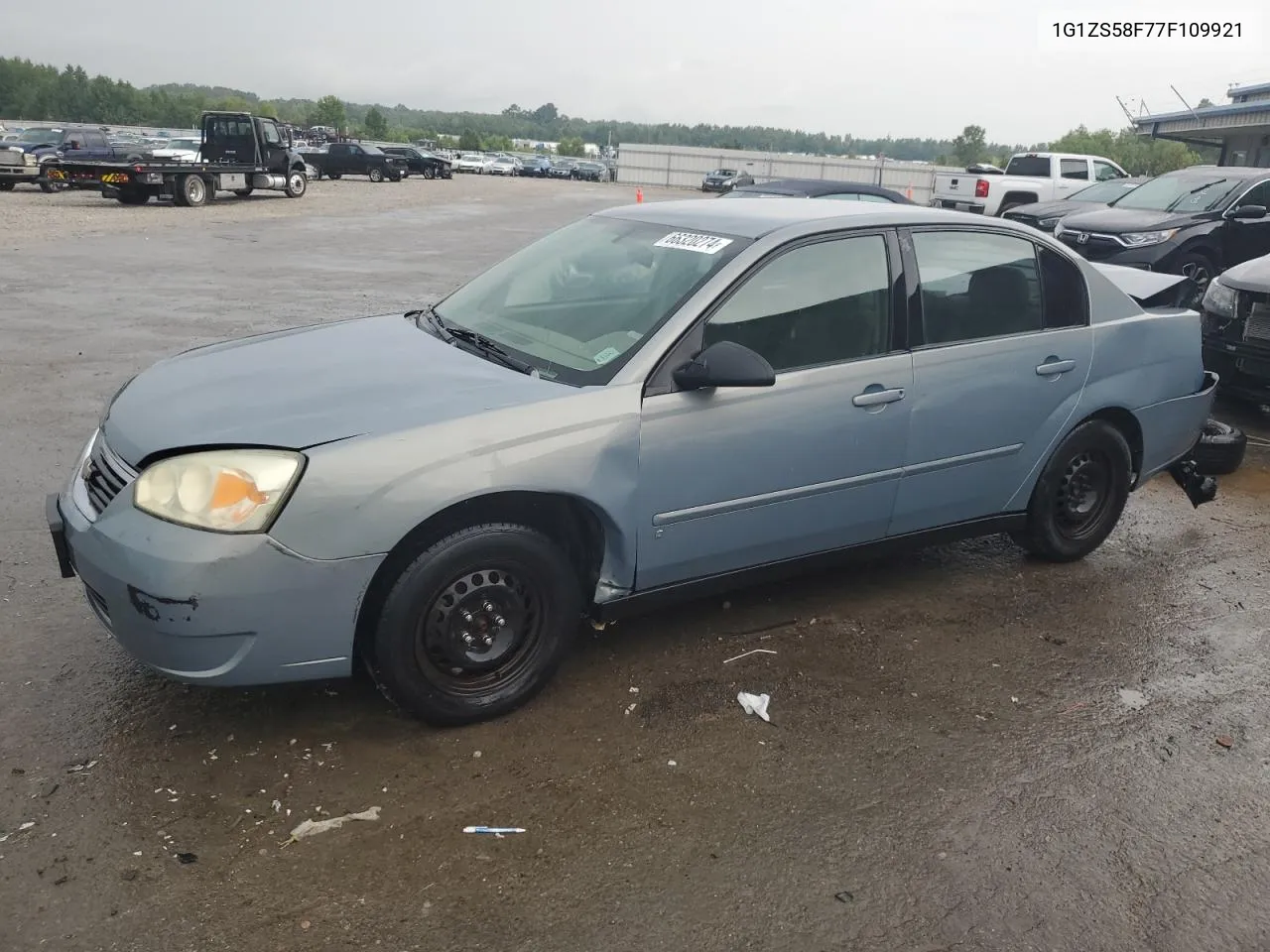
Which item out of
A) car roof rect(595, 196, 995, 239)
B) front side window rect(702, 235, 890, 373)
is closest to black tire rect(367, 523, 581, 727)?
front side window rect(702, 235, 890, 373)

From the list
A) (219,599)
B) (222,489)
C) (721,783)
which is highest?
(222,489)

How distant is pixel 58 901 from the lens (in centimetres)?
247

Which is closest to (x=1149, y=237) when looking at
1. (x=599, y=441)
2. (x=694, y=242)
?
(x=694, y=242)

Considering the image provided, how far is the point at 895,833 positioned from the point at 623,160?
66212mm

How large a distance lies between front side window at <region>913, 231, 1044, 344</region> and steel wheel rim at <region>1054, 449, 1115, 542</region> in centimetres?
76

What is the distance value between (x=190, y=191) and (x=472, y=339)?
22922mm

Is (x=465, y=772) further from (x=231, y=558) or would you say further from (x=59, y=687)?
(x=59, y=687)

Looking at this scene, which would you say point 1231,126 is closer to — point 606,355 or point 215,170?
point 215,170

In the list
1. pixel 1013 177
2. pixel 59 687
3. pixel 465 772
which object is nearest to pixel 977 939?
pixel 465 772

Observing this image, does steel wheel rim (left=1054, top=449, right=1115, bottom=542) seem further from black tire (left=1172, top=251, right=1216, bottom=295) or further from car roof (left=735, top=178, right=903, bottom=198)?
car roof (left=735, top=178, right=903, bottom=198)

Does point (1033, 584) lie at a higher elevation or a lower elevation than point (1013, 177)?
lower

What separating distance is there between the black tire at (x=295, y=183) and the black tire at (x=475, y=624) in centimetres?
2721

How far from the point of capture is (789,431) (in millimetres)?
3695

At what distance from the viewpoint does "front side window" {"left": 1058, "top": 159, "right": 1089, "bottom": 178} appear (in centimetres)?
2198
